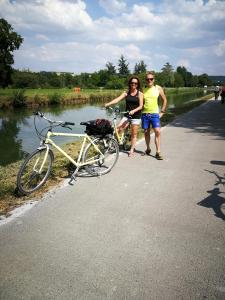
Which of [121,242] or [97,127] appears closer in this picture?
[121,242]

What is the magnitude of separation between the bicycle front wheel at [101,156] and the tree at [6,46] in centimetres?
4342

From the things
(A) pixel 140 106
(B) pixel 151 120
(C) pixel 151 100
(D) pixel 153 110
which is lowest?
(B) pixel 151 120

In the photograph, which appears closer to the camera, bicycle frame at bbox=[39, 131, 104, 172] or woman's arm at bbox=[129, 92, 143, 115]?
bicycle frame at bbox=[39, 131, 104, 172]

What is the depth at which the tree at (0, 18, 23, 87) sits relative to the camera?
45.8 m

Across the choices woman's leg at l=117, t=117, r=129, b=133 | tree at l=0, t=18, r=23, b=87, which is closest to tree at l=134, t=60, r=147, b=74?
tree at l=0, t=18, r=23, b=87

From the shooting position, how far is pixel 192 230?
4.11 m

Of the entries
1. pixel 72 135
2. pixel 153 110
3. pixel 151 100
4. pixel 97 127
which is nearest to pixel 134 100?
pixel 151 100

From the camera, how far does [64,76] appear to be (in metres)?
112

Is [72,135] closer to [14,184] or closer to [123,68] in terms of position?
[14,184]

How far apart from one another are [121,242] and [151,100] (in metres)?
4.81

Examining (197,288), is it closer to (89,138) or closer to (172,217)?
(172,217)

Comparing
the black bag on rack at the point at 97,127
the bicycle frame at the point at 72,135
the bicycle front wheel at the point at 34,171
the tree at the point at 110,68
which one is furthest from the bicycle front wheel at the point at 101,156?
the tree at the point at 110,68

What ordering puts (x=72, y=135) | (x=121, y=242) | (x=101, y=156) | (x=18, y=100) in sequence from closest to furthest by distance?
(x=121, y=242) < (x=72, y=135) < (x=101, y=156) < (x=18, y=100)

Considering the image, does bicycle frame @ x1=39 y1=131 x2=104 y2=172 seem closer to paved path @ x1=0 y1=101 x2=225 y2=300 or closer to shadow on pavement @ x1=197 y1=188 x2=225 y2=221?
paved path @ x1=0 y1=101 x2=225 y2=300
